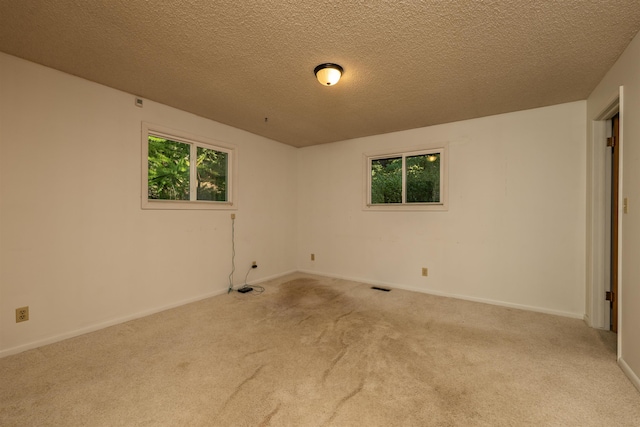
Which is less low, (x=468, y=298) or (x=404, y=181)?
(x=404, y=181)

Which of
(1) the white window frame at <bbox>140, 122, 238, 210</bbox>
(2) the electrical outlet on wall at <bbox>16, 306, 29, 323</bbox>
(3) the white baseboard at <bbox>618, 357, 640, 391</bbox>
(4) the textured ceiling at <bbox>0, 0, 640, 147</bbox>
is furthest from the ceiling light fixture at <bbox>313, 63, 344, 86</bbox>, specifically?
(2) the electrical outlet on wall at <bbox>16, 306, 29, 323</bbox>

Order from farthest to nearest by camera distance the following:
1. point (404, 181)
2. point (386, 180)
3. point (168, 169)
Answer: point (386, 180) < point (404, 181) < point (168, 169)

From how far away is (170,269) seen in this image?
339 cm

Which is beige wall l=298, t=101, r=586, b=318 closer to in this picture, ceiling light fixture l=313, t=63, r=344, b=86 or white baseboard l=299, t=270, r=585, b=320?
white baseboard l=299, t=270, r=585, b=320

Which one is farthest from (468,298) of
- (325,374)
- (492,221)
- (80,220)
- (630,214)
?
(80,220)

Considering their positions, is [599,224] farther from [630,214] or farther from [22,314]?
[22,314]

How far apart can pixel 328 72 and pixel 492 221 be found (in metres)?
2.91

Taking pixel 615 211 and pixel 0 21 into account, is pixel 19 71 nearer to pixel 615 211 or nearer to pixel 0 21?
pixel 0 21

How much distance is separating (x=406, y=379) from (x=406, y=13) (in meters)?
2.53

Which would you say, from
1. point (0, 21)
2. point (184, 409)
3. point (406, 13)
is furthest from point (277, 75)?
point (184, 409)

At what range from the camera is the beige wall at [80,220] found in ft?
7.55

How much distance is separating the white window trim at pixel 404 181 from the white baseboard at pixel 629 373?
2.27m

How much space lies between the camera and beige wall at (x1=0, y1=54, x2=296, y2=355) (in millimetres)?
2301

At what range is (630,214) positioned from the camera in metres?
2.01
